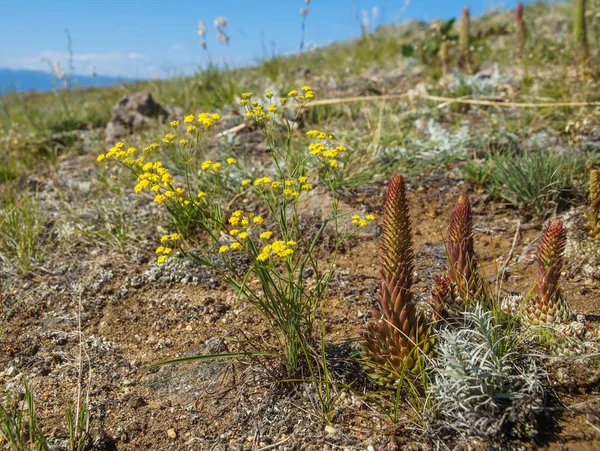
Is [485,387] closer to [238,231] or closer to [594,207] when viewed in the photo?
[238,231]

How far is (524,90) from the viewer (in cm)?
597

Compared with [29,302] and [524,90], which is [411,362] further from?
[524,90]

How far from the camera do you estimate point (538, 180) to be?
12.5ft

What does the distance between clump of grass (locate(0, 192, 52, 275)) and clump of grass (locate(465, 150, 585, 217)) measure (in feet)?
12.0

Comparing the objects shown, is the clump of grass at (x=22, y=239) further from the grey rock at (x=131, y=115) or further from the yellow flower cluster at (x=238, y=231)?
the grey rock at (x=131, y=115)

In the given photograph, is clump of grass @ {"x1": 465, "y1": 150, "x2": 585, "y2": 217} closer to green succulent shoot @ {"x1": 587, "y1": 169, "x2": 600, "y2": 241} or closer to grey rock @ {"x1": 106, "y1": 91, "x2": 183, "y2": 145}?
green succulent shoot @ {"x1": 587, "y1": 169, "x2": 600, "y2": 241}

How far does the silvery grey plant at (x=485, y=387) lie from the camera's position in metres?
2.02

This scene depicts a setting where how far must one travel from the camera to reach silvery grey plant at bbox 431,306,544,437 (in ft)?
6.63

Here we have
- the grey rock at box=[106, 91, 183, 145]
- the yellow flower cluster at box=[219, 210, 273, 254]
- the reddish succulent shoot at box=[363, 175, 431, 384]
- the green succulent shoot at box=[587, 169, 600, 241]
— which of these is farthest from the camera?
the grey rock at box=[106, 91, 183, 145]

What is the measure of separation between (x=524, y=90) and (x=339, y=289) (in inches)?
165

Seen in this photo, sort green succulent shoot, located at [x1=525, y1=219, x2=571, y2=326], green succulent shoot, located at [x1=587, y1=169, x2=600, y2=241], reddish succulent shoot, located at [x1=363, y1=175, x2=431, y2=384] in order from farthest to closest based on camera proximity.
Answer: green succulent shoot, located at [x1=587, y1=169, x2=600, y2=241], green succulent shoot, located at [x1=525, y1=219, x2=571, y2=326], reddish succulent shoot, located at [x1=363, y1=175, x2=431, y2=384]

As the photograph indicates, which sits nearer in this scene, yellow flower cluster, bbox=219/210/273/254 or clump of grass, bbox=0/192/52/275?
yellow flower cluster, bbox=219/210/273/254

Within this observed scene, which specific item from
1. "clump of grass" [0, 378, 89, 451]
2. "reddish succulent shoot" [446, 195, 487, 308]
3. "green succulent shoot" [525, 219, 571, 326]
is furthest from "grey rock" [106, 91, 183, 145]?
"green succulent shoot" [525, 219, 571, 326]

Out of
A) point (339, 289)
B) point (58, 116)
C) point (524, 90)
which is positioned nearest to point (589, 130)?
point (524, 90)
